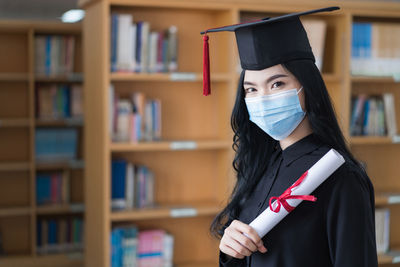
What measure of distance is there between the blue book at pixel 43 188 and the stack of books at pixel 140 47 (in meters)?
2.30

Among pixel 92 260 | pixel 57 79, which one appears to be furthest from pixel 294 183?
pixel 57 79

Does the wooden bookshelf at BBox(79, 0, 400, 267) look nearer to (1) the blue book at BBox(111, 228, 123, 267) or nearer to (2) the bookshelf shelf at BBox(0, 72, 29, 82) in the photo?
(1) the blue book at BBox(111, 228, 123, 267)

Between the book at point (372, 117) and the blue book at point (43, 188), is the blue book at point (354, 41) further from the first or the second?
the blue book at point (43, 188)

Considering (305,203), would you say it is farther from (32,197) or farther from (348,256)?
(32,197)

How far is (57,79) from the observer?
5188 millimetres

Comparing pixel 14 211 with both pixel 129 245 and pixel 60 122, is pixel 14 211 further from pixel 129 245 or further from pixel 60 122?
pixel 129 245

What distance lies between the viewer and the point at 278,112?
134cm

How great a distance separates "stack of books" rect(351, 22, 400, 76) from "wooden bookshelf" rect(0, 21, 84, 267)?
8.81ft

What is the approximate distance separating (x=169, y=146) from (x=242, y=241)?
6.92 feet

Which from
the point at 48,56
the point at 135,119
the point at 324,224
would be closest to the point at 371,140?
the point at 135,119

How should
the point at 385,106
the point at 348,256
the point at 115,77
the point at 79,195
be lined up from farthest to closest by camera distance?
the point at 79,195 < the point at 385,106 < the point at 115,77 < the point at 348,256

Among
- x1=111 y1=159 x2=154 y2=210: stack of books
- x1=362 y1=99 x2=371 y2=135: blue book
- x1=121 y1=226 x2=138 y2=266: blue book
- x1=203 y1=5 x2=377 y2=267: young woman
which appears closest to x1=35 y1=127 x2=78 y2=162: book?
x1=111 y1=159 x2=154 y2=210: stack of books

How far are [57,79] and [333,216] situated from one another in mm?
4375

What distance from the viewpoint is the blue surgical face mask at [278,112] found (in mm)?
1336
